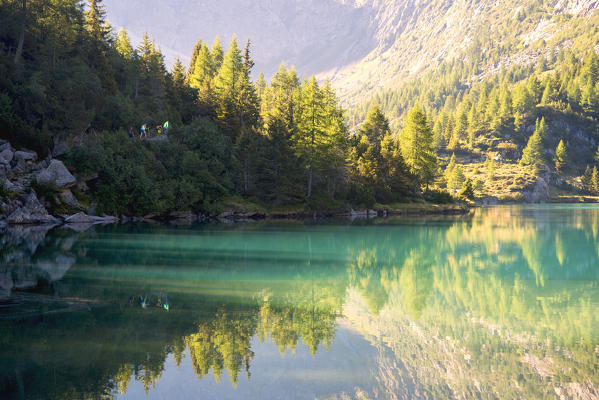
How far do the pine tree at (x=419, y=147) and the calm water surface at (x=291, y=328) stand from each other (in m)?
54.4

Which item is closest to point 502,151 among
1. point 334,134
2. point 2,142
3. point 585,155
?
point 585,155

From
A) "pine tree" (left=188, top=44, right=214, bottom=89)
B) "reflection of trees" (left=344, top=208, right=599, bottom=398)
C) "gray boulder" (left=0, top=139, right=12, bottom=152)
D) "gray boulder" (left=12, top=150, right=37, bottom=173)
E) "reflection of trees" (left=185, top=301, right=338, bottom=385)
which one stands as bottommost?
"reflection of trees" (left=344, top=208, right=599, bottom=398)

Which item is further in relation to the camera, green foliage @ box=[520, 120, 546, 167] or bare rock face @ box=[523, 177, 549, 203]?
green foliage @ box=[520, 120, 546, 167]

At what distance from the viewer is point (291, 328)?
32.1 ft

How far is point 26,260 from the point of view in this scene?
17.7 meters

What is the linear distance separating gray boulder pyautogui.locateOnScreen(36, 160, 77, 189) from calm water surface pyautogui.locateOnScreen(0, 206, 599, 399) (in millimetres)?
17217

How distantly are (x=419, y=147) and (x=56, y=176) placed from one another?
5356cm

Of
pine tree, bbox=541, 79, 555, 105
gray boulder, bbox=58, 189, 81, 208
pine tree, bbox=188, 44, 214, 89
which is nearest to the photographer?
gray boulder, bbox=58, 189, 81, 208

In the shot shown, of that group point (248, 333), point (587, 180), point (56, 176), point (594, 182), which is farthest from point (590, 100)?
point (248, 333)

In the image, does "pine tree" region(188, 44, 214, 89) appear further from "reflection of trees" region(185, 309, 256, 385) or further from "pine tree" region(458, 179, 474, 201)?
"reflection of trees" region(185, 309, 256, 385)

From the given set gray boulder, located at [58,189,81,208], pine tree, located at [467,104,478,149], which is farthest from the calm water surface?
pine tree, located at [467,104,478,149]

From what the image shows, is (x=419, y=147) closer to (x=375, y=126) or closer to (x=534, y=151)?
(x=375, y=126)

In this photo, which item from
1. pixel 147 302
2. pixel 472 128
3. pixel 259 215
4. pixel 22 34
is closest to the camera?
pixel 147 302

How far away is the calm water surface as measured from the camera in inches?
273
